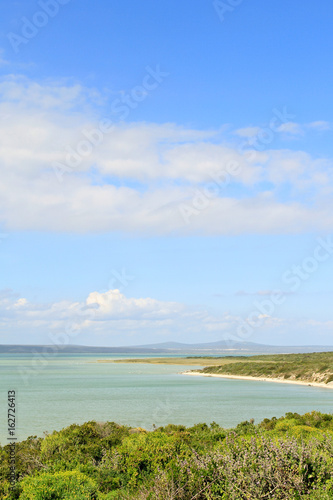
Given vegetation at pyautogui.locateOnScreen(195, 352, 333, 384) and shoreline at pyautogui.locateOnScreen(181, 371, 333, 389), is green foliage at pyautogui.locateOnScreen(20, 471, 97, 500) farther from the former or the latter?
vegetation at pyautogui.locateOnScreen(195, 352, 333, 384)

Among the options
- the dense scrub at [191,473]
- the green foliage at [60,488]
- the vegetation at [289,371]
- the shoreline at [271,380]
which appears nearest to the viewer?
the dense scrub at [191,473]

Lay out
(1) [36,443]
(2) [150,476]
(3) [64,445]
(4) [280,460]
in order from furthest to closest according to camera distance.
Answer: (1) [36,443]
(3) [64,445]
(2) [150,476]
(4) [280,460]

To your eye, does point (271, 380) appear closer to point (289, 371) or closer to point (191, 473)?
point (289, 371)

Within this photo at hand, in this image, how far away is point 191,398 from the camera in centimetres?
4159

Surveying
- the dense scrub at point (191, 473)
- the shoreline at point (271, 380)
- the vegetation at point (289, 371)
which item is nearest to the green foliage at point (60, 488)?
the dense scrub at point (191, 473)

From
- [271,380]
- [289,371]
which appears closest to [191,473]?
[271,380]

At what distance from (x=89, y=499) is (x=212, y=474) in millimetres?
2542

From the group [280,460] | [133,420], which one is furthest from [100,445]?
[133,420]

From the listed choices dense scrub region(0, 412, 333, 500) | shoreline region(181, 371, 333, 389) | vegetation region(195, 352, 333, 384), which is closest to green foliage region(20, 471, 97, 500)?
dense scrub region(0, 412, 333, 500)

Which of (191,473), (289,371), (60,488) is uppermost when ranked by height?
(191,473)

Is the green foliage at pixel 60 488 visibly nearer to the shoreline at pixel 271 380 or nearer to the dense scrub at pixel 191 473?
the dense scrub at pixel 191 473

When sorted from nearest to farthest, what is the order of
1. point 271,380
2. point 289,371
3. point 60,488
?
1. point 60,488
2. point 271,380
3. point 289,371

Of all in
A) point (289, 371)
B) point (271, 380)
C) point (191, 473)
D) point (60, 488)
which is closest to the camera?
point (191, 473)

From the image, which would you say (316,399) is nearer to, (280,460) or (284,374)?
(284,374)
